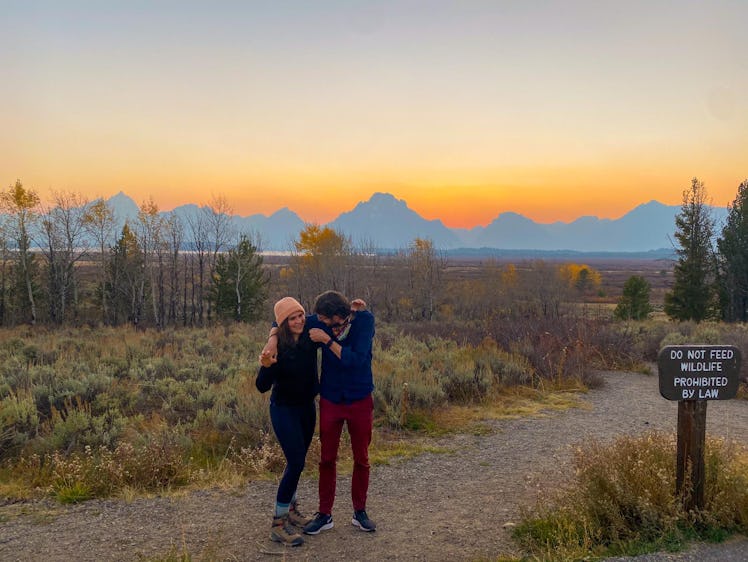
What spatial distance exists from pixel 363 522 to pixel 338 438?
2.44 ft

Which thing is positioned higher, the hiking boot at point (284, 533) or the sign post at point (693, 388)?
the sign post at point (693, 388)

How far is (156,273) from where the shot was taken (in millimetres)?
40375

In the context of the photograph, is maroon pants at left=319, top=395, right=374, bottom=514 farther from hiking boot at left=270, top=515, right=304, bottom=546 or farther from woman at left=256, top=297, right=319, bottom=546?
hiking boot at left=270, top=515, right=304, bottom=546

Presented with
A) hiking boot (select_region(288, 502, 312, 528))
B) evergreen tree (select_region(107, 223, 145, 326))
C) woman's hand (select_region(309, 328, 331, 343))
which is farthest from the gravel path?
evergreen tree (select_region(107, 223, 145, 326))

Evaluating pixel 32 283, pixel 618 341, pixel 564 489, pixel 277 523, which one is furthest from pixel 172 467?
pixel 32 283

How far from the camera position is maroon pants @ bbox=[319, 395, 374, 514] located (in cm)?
402

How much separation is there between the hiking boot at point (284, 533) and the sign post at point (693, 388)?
2.95 meters

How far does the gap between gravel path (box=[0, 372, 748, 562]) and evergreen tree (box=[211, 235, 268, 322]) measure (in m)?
28.8

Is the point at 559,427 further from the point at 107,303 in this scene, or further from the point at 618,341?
the point at 107,303

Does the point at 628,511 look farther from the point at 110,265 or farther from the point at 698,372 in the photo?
the point at 110,265

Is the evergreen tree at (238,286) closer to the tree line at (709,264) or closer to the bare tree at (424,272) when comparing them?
the bare tree at (424,272)

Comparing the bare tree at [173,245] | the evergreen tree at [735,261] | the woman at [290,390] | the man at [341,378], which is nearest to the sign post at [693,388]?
the man at [341,378]

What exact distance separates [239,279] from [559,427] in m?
28.6

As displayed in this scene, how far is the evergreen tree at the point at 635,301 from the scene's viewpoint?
107 ft
